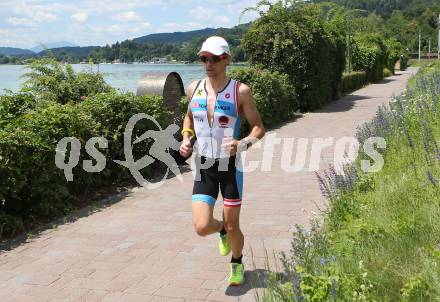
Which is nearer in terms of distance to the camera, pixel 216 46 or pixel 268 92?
pixel 216 46

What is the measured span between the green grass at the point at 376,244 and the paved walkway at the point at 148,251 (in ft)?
2.24

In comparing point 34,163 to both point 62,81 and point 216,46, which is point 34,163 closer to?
point 216,46

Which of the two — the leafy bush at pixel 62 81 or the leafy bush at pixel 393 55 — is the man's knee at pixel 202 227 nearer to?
the leafy bush at pixel 62 81

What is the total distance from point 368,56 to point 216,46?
36321 mm

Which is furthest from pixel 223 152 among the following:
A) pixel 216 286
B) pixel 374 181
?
pixel 374 181

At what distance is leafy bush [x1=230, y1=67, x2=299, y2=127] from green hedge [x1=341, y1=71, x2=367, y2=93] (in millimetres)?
11328

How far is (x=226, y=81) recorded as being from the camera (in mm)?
4539

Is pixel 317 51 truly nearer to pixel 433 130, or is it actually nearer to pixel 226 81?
pixel 433 130

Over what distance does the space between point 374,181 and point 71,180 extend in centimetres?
410

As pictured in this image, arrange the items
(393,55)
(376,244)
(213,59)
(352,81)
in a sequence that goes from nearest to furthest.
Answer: (376,244), (213,59), (352,81), (393,55)

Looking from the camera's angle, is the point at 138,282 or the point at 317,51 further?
the point at 317,51

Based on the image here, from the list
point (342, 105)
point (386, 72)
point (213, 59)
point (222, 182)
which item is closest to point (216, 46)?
point (213, 59)

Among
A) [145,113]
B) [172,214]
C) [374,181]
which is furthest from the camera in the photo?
[145,113]

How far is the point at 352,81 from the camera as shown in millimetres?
31625
